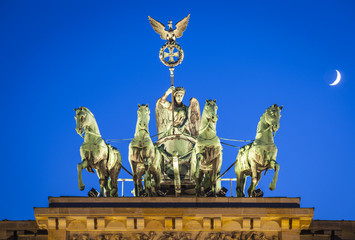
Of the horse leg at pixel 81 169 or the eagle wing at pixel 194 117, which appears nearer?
the horse leg at pixel 81 169

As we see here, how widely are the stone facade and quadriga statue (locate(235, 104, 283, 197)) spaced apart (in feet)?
6.42

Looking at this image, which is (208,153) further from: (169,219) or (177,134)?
(177,134)

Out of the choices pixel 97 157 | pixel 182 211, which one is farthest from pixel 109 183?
pixel 182 211

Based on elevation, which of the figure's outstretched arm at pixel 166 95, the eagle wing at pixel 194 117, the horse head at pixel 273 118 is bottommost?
the horse head at pixel 273 118

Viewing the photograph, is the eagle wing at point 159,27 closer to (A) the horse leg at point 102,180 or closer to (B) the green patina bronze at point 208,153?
(B) the green patina bronze at point 208,153

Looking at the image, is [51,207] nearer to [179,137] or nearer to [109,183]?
[109,183]

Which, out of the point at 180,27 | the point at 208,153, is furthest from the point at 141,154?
the point at 180,27

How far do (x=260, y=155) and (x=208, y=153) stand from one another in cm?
162

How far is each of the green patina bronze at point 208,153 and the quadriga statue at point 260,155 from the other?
0.87 m

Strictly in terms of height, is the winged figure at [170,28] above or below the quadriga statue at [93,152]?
above

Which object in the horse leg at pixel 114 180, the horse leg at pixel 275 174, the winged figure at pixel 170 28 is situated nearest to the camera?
the horse leg at pixel 275 174

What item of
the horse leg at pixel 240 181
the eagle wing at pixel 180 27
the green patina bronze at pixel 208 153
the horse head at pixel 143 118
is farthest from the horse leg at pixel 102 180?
the eagle wing at pixel 180 27

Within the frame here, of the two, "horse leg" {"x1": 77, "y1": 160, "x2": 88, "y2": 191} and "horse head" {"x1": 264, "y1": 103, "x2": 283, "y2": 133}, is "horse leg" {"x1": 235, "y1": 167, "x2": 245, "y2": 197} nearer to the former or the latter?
"horse head" {"x1": 264, "y1": 103, "x2": 283, "y2": 133}

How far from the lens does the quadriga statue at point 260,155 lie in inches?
1698
